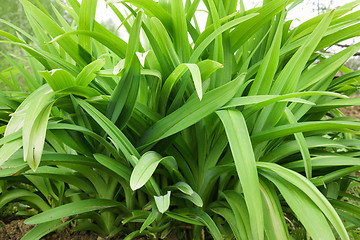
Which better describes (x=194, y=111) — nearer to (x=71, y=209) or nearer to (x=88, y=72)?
(x=88, y=72)

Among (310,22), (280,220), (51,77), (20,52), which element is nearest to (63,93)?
(51,77)

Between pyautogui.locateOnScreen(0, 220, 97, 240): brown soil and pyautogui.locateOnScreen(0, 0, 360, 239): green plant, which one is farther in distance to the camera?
pyautogui.locateOnScreen(0, 220, 97, 240): brown soil

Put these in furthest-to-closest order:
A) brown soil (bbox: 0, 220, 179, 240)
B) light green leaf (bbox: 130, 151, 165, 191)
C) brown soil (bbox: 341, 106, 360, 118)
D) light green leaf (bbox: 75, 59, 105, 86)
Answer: brown soil (bbox: 341, 106, 360, 118) → brown soil (bbox: 0, 220, 179, 240) → light green leaf (bbox: 75, 59, 105, 86) → light green leaf (bbox: 130, 151, 165, 191)

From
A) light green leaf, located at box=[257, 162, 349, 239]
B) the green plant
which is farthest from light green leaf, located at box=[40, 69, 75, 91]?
light green leaf, located at box=[257, 162, 349, 239]

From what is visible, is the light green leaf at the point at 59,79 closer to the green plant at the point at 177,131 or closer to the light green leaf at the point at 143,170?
the green plant at the point at 177,131

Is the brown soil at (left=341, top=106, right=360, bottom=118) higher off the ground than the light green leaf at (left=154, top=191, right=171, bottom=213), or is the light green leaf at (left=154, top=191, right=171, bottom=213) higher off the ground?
the brown soil at (left=341, top=106, right=360, bottom=118)

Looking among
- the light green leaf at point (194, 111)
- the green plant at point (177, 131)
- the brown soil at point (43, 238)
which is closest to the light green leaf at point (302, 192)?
the green plant at point (177, 131)

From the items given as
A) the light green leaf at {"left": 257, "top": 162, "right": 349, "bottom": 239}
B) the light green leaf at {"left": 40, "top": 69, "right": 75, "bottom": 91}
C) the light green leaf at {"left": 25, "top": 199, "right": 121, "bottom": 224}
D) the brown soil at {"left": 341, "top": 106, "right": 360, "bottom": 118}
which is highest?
the brown soil at {"left": 341, "top": 106, "right": 360, "bottom": 118}

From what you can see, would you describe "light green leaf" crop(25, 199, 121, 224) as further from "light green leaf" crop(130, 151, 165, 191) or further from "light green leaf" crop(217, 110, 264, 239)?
"light green leaf" crop(217, 110, 264, 239)
